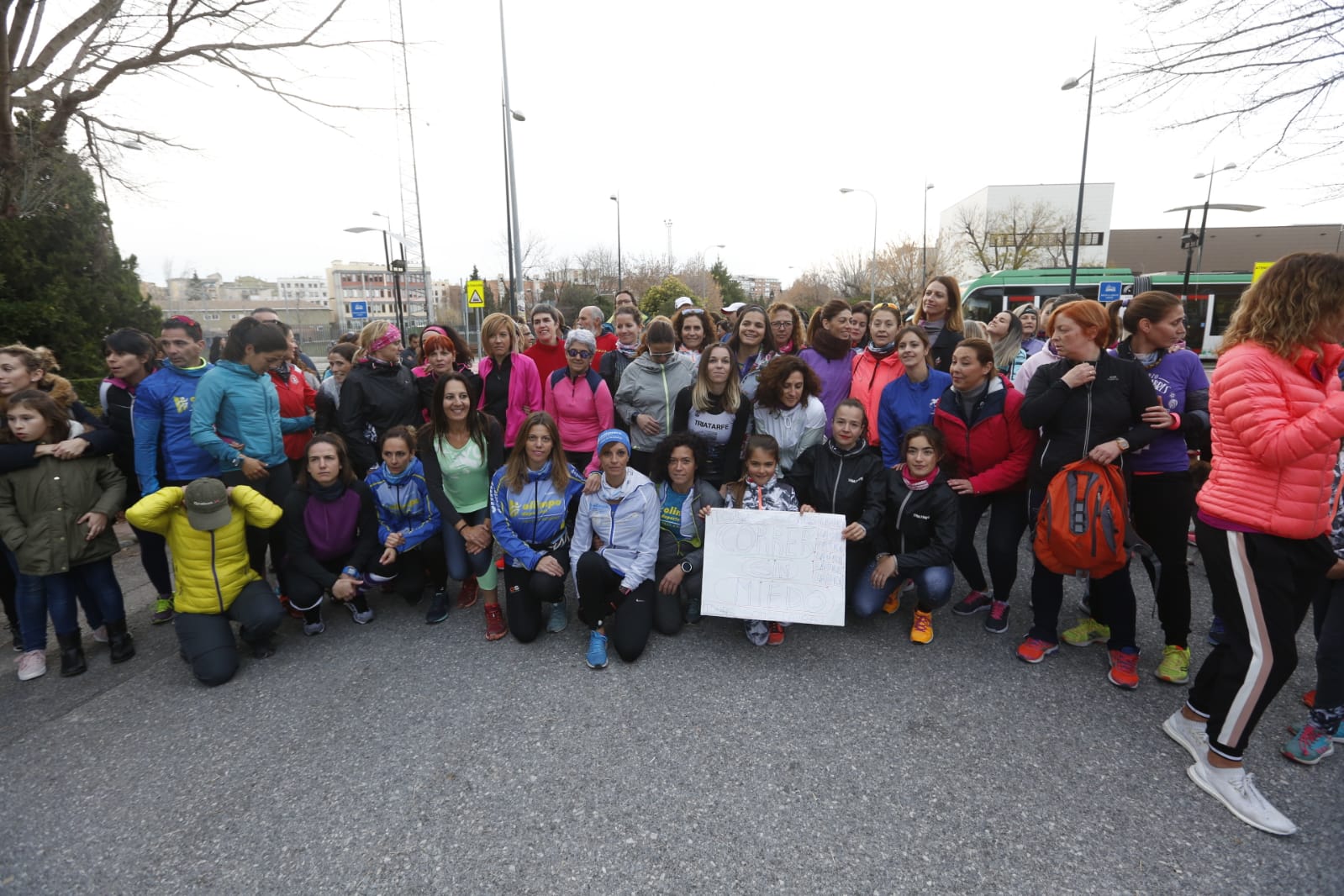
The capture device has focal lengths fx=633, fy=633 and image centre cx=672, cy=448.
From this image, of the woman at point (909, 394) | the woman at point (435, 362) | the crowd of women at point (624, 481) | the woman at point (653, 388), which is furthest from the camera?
the woman at point (435, 362)

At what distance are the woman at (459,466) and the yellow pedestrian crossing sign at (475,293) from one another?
14.0 metres

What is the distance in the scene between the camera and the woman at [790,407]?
4422 mm

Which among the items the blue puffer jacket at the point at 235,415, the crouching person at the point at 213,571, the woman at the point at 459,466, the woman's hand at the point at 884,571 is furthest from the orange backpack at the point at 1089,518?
the blue puffer jacket at the point at 235,415

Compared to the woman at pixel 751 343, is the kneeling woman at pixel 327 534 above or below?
below

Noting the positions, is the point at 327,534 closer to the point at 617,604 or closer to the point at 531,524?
the point at 531,524

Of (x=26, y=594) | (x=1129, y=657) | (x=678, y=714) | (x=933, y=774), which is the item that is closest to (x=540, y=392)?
(x=678, y=714)

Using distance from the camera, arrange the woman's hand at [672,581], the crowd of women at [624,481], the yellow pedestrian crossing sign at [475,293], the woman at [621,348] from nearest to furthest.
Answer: the crowd of women at [624,481], the woman's hand at [672,581], the woman at [621,348], the yellow pedestrian crossing sign at [475,293]

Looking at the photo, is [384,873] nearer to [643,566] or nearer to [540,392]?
[643,566]

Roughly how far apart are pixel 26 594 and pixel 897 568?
5235mm

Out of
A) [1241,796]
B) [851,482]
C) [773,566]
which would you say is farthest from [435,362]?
[1241,796]

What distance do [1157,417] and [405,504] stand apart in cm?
464

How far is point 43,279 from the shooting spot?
9406mm

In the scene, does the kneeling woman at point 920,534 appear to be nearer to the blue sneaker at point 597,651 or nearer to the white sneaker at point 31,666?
the blue sneaker at point 597,651

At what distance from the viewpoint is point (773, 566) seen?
3.92 meters
